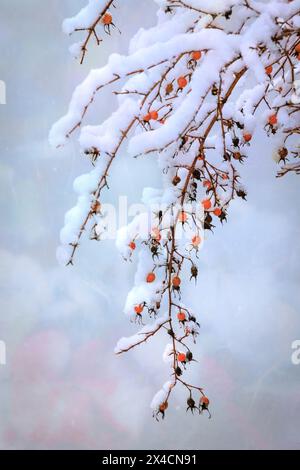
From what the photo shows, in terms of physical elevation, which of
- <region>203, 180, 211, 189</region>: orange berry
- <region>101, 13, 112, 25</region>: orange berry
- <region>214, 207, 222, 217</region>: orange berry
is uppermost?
<region>101, 13, 112, 25</region>: orange berry

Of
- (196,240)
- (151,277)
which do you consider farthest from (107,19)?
(151,277)

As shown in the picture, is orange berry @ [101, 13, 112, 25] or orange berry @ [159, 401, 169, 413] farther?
orange berry @ [159, 401, 169, 413]

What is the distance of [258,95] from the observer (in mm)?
2408

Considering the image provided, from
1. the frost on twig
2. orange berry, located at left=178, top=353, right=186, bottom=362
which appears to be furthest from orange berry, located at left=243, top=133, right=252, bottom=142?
orange berry, located at left=178, top=353, right=186, bottom=362

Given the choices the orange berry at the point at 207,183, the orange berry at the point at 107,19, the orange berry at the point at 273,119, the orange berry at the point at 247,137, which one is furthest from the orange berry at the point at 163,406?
the orange berry at the point at 107,19

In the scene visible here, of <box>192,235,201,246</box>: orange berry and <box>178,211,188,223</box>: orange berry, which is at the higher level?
<box>178,211,188,223</box>: orange berry

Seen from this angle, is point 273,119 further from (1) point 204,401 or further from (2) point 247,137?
(1) point 204,401

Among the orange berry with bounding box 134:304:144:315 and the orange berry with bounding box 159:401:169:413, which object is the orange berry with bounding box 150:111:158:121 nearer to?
the orange berry with bounding box 134:304:144:315

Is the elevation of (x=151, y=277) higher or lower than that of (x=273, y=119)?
lower

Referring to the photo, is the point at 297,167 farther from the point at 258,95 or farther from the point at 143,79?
the point at 143,79

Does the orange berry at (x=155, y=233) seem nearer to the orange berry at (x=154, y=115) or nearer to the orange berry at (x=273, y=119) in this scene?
the orange berry at (x=154, y=115)

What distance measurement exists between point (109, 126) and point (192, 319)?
3.42 feet

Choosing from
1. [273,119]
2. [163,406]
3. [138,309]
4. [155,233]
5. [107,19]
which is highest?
[107,19]
